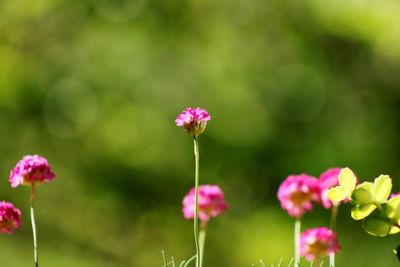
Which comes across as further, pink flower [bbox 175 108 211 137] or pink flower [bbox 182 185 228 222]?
pink flower [bbox 182 185 228 222]

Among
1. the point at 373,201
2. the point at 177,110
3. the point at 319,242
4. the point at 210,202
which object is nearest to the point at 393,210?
the point at 373,201

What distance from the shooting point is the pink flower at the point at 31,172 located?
732 millimetres

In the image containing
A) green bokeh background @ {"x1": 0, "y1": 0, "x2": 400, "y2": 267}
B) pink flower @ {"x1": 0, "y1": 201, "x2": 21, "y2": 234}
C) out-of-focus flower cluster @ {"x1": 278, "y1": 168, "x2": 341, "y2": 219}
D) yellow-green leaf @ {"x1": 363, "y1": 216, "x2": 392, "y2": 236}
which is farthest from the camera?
green bokeh background @ {"x1": 0, "y1": 0, "x2": 400, "y2": 267}

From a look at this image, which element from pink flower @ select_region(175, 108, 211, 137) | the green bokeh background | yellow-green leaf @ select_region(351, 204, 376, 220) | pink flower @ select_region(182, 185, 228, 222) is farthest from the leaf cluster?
the green bokeh background

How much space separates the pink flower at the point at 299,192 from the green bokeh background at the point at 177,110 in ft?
12.3

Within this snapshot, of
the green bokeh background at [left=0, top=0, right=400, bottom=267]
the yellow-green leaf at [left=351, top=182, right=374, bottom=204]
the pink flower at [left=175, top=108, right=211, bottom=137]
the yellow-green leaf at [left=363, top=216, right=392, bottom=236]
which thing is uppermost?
the green bokeh background at [left=0, top=0, right=400, bottom=267]

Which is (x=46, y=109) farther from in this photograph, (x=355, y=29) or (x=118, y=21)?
(x=355, y=29)

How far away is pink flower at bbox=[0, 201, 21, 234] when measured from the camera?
2.36 ft

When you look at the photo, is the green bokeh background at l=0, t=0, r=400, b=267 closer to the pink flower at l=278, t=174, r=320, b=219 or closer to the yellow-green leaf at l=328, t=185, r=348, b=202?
the pink flower at l=278, t=174, r=320, b=219

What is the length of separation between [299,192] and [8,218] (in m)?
0.34

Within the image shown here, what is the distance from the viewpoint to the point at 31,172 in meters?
0.73

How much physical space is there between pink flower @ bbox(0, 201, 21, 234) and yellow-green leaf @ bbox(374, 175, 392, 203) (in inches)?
13.7

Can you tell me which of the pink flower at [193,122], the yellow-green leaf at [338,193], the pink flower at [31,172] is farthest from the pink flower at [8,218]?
the yellow-green leaf at [338,193]

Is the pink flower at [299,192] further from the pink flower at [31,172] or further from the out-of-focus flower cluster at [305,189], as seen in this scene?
the pink flower at [31,172]
